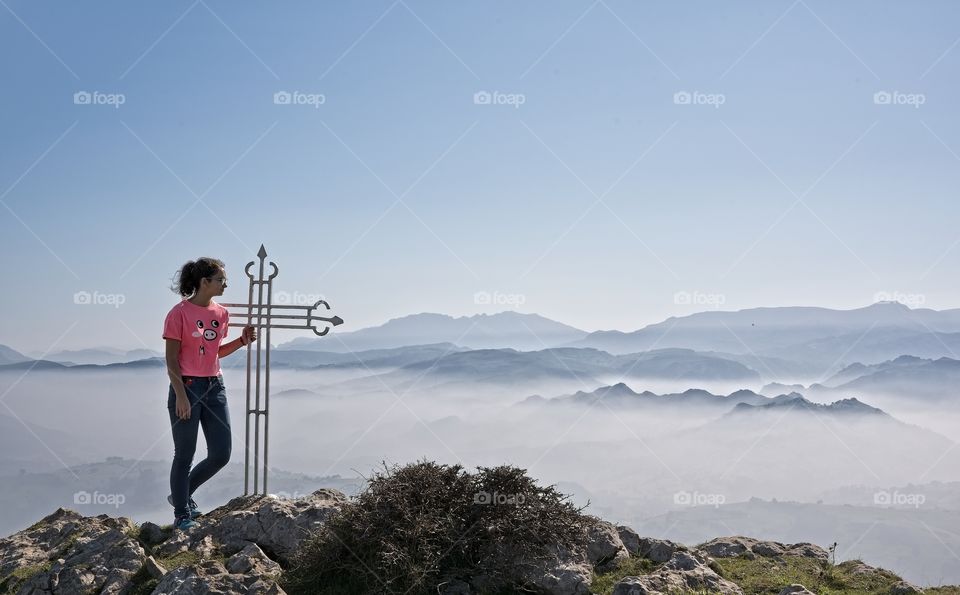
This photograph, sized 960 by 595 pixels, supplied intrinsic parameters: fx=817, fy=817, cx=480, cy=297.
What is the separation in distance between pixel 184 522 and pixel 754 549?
6218 mm

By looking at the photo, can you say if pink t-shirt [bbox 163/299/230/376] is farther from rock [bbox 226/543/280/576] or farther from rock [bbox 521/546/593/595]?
rock [bbox 521/546/593/595]

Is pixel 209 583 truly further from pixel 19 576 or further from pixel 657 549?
pixel 657 549

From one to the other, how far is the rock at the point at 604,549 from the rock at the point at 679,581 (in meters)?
0.51

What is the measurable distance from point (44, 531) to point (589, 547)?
19.9 ft

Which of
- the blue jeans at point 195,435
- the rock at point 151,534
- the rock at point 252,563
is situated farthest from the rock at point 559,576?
the rock at point 151,534

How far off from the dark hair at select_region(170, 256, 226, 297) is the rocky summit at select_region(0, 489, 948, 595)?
7.79 ft

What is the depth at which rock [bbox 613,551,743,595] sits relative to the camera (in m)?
6.83

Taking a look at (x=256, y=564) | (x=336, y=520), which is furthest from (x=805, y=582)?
(x=256, y=564)

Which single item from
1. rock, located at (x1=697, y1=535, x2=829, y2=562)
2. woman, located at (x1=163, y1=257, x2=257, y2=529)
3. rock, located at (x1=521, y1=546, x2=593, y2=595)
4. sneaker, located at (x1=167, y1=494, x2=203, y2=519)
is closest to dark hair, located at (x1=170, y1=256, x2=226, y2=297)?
woman, located at (x1=163, y1=257, x2=257, y2=529)

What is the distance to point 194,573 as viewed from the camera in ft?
23.3

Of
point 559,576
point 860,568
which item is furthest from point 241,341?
point 860,568

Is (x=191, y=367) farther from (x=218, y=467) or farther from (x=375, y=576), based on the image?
(x=375, y=576)

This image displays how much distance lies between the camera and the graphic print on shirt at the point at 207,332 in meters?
8.27

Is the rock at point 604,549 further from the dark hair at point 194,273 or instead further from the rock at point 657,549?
the dark hair at point 194,273
